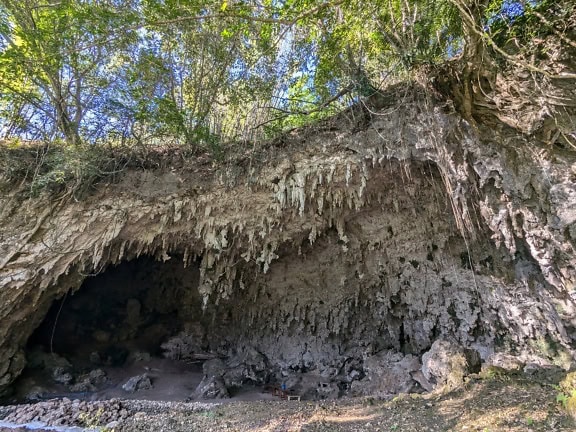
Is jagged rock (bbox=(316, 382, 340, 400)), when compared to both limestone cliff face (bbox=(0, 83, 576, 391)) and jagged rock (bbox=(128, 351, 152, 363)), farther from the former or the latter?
jagged rock (bbox=(128, 351, 152, 363))

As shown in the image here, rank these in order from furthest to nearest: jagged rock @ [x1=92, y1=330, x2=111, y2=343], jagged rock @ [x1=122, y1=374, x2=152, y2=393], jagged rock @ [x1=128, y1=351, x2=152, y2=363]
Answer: jagged rock @ [x1=92, y1=330, x2=111, y2=343] → jagged rock @ [x1=128, y1=351, x2=152, y2=363] → jagged rock @ [x1=122, y1=374, x2=152, y2=393]

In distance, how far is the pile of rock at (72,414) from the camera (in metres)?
5.20

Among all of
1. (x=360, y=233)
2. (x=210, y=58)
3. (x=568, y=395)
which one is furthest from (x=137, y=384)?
(x=568, y=395)

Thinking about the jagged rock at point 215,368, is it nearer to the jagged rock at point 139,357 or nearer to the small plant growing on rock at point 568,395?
the jagged rock at point 139,357

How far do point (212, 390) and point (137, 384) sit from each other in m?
2.11

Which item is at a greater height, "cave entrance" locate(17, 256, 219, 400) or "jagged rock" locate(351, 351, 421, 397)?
"cave entrance" locate(17, 256, 219, 400)

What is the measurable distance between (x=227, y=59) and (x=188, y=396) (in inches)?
293

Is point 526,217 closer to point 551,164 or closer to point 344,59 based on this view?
point 551,164

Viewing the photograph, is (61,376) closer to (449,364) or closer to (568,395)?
(449,364)

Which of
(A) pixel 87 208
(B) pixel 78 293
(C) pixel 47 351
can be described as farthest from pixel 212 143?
(C) pixel 47 351

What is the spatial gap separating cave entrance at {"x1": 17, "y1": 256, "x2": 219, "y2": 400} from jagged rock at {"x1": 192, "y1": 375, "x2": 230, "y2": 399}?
17.6 inches

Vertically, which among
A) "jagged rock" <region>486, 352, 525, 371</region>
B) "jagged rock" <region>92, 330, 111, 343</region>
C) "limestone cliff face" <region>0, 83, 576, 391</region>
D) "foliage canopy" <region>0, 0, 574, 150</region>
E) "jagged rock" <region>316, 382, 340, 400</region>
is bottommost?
"jagged rock" <region>316, 382, 340, 400</region>

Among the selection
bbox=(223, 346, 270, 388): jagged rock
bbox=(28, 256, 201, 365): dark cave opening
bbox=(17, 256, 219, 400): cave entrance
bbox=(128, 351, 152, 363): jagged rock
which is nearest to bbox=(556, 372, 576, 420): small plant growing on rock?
bbox=(223, 346, 270, 388): jagged rock

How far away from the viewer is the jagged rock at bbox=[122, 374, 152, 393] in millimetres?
7855
